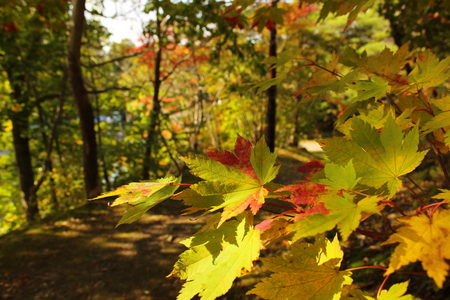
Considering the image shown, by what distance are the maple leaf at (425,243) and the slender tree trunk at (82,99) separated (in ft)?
16.2

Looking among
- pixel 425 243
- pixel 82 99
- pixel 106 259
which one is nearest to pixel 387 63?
pixel 425 243

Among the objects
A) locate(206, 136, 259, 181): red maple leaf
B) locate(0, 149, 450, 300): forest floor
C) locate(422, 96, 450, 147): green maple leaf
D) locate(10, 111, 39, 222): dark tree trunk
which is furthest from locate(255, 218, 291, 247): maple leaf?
locate(10, 111, 39, 222): dark tree trunk

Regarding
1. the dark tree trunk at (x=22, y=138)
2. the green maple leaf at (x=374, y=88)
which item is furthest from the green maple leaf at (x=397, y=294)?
the dark tree trunk at (x=22, y=138)

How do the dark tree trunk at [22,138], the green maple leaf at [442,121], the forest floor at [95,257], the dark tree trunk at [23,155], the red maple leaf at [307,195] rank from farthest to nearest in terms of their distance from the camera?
the dark tree trunk at [23,155], the dark tree trunk at [22,138], the forest floor at [95,257], the green maple leaf at [442,121], the red maple leaf at [307,195]

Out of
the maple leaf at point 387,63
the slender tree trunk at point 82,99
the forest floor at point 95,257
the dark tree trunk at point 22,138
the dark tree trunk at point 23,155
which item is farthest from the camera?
the dark tree trunk at point 23,155

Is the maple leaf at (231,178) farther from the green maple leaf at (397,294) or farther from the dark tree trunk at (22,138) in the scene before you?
the dark tree trunk at (22,138)

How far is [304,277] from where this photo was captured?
691 mm

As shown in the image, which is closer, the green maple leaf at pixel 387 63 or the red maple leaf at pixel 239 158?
the red maple leaf at pixel 239 158

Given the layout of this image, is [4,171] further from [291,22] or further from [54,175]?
[291,22]

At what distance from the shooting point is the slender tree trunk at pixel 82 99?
445 cm

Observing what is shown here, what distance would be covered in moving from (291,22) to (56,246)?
8.36 m

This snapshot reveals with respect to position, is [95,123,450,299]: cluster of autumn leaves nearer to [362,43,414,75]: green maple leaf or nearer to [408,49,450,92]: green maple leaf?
[408,49,450,92]: green maple leaf

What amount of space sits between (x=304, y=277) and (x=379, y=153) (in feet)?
1.08

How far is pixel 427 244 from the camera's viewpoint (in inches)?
20.5
